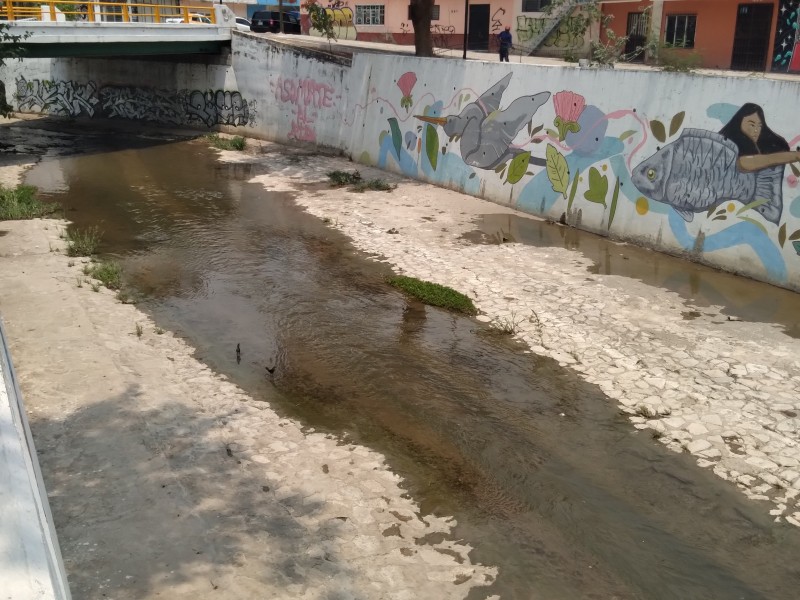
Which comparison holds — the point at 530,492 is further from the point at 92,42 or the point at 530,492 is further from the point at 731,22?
the point at 731,22

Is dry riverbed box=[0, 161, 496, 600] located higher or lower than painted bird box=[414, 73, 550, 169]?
lower

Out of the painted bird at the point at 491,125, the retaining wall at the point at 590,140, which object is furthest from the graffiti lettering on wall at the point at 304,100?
the painted bird at the point at 491,125

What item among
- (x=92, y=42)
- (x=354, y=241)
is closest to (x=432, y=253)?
(x=354, y=241)

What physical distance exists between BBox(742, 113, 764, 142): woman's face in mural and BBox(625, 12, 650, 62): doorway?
21112 millimetres

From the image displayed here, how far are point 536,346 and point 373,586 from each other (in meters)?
5.08

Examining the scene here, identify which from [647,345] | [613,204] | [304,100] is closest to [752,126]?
[613,204]

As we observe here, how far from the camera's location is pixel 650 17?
30.9 meters

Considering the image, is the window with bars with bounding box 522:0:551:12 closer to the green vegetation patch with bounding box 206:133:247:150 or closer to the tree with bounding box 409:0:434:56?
the tree with bounding box 409:0:434:56

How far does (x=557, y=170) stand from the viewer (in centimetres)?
1530

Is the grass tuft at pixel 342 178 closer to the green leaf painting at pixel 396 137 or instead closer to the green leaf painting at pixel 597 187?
the green leaf painting at pixel 396 137

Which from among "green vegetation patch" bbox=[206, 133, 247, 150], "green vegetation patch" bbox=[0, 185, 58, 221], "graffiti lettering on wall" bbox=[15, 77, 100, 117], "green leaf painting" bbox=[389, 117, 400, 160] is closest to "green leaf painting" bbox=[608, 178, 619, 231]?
"green leaf painting" bbox=[389, 117, 400, 160]

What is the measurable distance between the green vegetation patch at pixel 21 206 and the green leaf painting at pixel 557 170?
35.6 feet

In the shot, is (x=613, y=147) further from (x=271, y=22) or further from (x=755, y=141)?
(x=271, y=22)

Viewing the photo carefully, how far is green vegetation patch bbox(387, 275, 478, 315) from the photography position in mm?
11195
